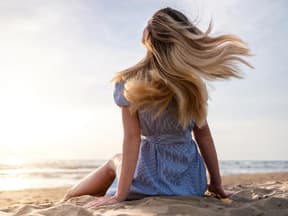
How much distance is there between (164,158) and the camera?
3.72 metres

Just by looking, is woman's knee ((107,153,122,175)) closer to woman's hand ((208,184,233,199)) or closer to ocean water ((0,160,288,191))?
woman's hand ((208,184,233,199))

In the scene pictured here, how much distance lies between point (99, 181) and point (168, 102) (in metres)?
1.18

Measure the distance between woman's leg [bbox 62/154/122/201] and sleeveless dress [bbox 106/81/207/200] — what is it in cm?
39

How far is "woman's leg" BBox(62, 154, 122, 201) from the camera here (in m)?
4.09

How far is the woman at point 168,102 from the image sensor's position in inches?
133

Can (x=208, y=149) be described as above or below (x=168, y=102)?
below

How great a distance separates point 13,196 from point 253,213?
19.4 feet

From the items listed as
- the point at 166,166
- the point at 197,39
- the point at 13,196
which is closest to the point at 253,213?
the point at 166,166

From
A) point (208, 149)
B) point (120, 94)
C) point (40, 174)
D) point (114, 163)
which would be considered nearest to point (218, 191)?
point (208, 149)

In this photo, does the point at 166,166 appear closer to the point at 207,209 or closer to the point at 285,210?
the point at 207,209

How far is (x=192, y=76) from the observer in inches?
131

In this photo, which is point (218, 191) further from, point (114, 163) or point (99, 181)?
point (99, 181)

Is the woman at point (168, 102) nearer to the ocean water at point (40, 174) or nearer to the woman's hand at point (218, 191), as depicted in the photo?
the woman's hand at point (218, 191)

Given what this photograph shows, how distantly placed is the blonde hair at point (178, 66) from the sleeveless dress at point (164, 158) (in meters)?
0.12
